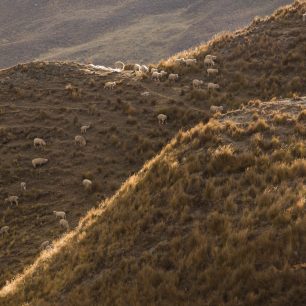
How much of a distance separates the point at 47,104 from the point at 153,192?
16.3m

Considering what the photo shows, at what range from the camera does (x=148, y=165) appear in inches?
659

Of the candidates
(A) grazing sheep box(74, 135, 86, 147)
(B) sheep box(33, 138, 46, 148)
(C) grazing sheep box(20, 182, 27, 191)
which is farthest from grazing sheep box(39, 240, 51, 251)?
(B) sheep box(33, 138, 46, 148)

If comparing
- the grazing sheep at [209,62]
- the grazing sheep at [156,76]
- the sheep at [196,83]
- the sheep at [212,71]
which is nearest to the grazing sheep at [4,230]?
the sheep at [196,83]

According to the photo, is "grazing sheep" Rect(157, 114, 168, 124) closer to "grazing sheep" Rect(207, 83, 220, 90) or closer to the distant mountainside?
"grazing sheep" Rect(207, 83, 220, 90)

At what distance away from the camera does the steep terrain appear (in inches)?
443

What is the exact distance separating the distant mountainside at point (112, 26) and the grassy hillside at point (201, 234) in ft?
179

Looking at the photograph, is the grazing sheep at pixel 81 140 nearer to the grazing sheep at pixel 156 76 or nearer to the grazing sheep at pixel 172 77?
the grazing sheep at pixel 156 76

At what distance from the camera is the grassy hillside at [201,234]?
997cm

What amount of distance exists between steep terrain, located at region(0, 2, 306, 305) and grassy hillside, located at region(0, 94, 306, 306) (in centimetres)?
5

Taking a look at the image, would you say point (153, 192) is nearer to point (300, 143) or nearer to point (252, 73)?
point (300, 143)

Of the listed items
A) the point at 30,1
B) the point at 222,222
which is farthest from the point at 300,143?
the point at 30,1

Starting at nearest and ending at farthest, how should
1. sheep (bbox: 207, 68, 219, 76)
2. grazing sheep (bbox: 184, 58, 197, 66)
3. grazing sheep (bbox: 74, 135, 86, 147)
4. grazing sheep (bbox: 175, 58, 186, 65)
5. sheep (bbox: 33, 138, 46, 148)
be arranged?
grazing sheep (bbox: 74, 135, 86, 147), sheep (bbox: 33, 138, 46, 148), sheep (bbox: 207, 68, 219, 76), grazing sheep (bbox: 184, 58, 197, 66), grazing sheep (bbox: 175, 58, 186, 65)

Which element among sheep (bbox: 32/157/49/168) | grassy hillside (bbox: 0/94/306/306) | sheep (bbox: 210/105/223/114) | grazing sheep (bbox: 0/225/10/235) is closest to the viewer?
grassy hillside (bbox: 0/94/306/306)

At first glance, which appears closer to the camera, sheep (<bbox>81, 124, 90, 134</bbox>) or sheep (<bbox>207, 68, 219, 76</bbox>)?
sheep (<bbox>81, 124, 90, 134</bbox>)
